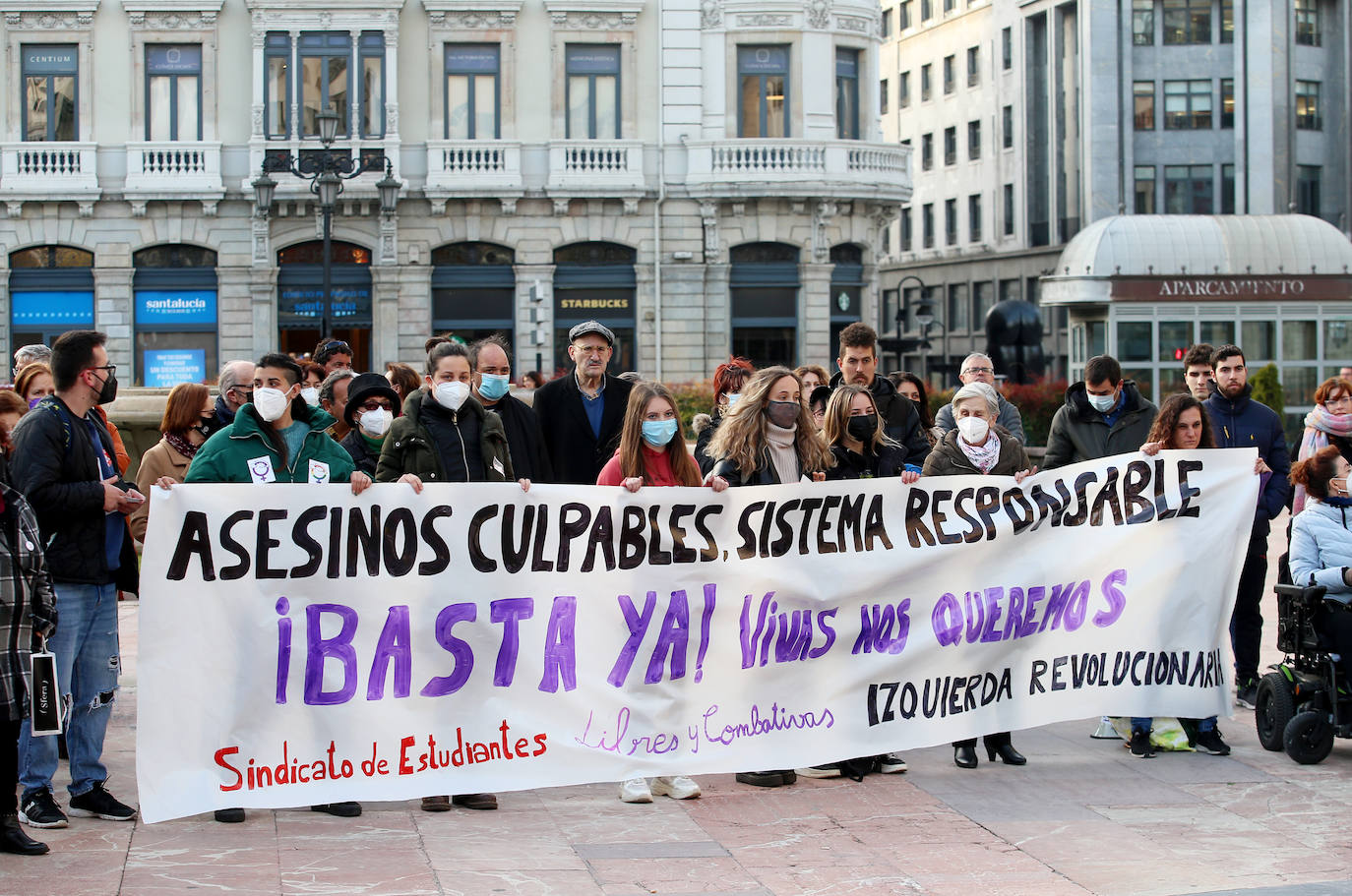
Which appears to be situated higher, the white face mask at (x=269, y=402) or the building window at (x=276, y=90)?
the building window at (x=276, y=90)

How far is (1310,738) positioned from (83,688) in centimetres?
573

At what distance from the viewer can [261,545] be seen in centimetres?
709

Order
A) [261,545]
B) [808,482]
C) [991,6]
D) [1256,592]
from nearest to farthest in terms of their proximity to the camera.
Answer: [261,545] → [808,482] → [1256,592] → [991,6]

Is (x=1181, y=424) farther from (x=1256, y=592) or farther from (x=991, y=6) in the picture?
(x=991, y=6)

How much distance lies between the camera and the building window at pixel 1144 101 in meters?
55.8

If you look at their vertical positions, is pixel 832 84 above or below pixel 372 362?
above

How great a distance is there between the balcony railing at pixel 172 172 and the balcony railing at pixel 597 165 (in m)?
7.29

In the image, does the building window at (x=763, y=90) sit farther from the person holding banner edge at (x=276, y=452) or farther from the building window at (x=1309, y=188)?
the person holding banner edge at (x=276, y=452)

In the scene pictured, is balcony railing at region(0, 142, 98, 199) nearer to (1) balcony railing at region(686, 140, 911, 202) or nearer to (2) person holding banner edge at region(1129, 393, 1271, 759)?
(1) balcony railing at region(686, 140, 911, 202)

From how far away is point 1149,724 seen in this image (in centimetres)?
866

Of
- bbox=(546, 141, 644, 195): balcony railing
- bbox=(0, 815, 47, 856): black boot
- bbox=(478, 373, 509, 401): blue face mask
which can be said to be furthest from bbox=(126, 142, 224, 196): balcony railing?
bbox=(0, 815, 47, 856): black boot

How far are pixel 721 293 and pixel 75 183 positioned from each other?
14315mm

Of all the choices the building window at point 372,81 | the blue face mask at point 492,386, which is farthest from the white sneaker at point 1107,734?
the building window at point 372,81

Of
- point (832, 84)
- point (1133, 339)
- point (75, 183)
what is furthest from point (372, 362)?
point (1133, 339)
